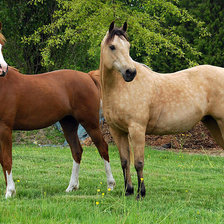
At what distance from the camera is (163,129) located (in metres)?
5.48

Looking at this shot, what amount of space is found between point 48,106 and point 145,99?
163cm

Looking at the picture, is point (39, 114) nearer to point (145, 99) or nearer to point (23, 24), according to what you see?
point (145, 99)

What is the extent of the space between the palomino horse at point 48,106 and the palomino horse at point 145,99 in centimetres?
88

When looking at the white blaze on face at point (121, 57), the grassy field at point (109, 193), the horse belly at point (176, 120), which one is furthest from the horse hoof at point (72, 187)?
the white blaze on face at point (121, 57)

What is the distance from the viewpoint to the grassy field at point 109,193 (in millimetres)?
4227

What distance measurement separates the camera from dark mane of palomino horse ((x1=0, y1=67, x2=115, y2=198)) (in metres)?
5.62

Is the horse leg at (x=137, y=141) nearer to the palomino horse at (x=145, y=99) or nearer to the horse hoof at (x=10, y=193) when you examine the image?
the palomino horse at (x=145, y=99)

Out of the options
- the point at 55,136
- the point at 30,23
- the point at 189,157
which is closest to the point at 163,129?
the point at 189,157

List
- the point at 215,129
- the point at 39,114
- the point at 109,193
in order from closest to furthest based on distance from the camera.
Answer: the point at 109,193
the point at 215,129
the point at 39,114

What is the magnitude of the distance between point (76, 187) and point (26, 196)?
89cm

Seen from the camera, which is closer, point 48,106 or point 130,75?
point 130,75

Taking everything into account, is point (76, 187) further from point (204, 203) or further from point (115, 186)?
point (204, 203)

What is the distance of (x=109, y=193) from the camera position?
5.73 metres

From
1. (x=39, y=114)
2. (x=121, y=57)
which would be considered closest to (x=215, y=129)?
(x=121, y=57)
